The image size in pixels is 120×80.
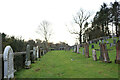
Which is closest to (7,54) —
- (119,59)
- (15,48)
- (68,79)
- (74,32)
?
(68,79)

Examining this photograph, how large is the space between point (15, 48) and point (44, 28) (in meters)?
40.6

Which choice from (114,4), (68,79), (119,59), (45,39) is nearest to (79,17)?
(114,4)

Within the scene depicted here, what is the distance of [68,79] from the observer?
14.6 ft

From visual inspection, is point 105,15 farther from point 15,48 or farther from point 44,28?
point 15,48

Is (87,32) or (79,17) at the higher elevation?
(79,17)

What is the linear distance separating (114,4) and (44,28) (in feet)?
83.6

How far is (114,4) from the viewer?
1576 inches

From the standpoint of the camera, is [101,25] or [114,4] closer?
[114,4]

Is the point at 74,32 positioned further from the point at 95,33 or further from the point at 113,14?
the point at 113,14

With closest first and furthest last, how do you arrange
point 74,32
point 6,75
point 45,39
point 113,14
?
point 6,75 < point 113,14 < point 74,32 < point 45,39

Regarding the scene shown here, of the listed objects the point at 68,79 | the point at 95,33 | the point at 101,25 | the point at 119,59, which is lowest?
the point at 68,79

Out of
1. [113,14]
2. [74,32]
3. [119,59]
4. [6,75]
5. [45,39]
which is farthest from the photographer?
[45,39]

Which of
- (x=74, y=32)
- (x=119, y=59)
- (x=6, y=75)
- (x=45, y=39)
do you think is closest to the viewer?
(x=6, y=75)

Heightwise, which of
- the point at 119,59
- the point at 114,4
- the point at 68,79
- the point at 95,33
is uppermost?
the point at 114,4
